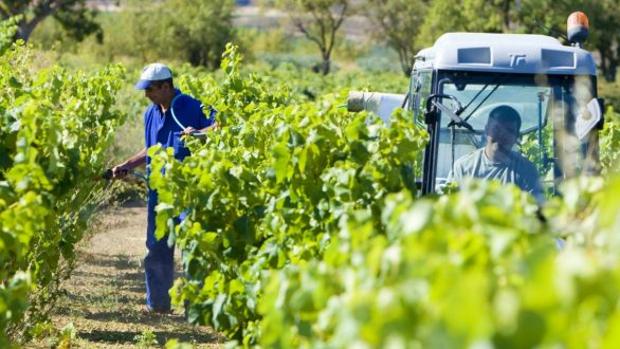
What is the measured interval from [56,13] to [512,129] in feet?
174

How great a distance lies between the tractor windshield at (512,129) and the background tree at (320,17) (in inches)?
2862

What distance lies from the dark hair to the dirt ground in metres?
2.76

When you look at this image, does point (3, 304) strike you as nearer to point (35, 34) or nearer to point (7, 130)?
point (7, 130)

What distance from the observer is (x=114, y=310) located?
11062 mm

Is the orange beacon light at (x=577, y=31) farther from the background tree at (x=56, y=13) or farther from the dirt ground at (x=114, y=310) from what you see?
the background tree at (x=56, y=13)

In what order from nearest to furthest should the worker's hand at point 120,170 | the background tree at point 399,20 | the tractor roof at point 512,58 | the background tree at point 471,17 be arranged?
the tractor roof at point 512,58
the worker's hand at point 120,170
the background tree at point 471,17
the background tree at point 399,20

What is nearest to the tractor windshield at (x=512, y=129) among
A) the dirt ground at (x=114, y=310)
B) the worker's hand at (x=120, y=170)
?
the dirt ground at (x=114, y=310)

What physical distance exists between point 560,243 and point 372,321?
12.8 feet

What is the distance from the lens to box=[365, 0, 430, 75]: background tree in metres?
77.0

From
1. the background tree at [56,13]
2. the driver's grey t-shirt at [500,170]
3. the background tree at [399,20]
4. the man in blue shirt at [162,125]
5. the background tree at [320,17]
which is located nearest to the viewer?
the driver's grey t-shirt at [500,170]

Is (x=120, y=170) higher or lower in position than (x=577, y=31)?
lower

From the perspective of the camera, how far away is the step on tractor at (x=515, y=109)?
7781mm

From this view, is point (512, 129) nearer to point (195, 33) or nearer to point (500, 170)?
point (500, 170)

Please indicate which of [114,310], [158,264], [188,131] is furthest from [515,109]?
[114,310]
